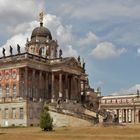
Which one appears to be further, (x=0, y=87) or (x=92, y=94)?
(x=92, y=94)

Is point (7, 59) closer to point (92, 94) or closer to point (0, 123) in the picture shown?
point (0, 123)

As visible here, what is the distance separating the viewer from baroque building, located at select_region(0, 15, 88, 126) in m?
88.4

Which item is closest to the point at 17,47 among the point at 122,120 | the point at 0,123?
the point at 0,123

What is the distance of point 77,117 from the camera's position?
277 feet

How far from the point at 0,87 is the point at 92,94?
1699 inches

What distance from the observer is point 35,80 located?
312 ft

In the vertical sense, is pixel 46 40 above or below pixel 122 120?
above

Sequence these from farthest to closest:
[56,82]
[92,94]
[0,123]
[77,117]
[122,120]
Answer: [122,120] → [92,94] → [56,82] → [0,123] → [77,117]

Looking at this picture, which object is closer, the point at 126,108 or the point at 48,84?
the point at 48,84

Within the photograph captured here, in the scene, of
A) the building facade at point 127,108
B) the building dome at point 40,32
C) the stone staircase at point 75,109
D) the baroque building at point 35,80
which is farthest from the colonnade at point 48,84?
the building facade at point 127,108

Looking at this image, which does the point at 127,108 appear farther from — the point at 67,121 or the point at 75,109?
the point at 67,121

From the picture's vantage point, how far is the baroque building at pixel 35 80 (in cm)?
8839

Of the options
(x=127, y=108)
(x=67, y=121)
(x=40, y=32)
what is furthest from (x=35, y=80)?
(x=127, y=108)

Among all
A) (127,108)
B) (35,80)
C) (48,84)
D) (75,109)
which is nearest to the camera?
(35,80)
